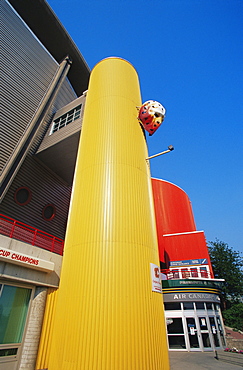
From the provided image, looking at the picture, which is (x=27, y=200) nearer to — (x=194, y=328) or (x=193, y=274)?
(x=194, y=328)

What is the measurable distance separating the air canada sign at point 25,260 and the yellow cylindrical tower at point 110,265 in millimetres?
1409

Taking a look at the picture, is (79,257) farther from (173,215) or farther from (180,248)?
(173,215)

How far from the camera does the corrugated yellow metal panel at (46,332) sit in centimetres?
758

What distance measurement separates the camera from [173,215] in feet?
79.4

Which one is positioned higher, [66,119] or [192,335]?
[66,119]

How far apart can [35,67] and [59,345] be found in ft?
62.1

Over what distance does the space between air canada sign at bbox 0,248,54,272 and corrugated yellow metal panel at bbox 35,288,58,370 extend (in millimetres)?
1221

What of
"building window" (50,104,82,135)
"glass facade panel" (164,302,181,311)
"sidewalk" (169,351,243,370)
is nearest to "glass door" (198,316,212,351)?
"glass facade panel" (164,302,181,311)

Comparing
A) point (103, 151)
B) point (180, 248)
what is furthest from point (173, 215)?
point (103, 151)

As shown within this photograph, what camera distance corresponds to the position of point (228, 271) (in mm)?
29141

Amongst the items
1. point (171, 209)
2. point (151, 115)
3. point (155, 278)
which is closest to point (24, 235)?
point (155, 278)

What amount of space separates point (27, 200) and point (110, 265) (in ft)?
33.0

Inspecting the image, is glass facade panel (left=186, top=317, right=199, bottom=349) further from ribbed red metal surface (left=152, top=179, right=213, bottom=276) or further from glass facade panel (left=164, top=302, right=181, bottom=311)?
ribbed red metal surface (left=152, top=179, right=213, bottom=276)

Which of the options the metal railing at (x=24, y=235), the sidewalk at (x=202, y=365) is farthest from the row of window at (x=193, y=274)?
the metal railing at (x=24, y=235)
